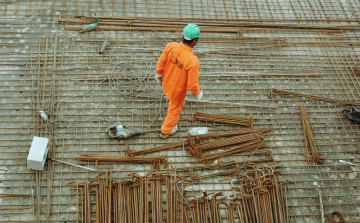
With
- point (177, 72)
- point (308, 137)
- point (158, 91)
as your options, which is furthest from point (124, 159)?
point (308, 137)

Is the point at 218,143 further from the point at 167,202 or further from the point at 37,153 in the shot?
the point at 37,153

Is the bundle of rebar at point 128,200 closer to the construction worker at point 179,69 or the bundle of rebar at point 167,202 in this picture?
the bundle of rebar at point 167,202

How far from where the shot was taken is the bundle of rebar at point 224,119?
16.1 feet

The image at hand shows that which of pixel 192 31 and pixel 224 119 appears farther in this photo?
pixel 224 119

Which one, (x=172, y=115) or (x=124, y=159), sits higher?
(x=172, y=115)

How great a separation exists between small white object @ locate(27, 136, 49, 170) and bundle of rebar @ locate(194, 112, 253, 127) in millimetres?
2277

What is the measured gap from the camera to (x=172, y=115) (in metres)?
4.39

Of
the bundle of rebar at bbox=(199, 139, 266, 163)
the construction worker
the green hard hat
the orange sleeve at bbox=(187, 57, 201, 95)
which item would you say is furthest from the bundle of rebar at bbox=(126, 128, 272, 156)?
the green hard hat

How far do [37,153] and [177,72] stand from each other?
216 cm

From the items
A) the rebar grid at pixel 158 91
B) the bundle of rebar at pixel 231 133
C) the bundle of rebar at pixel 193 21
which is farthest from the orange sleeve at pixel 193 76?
the bundle of rebar at pixel 193 21

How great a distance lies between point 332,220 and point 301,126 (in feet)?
5.01

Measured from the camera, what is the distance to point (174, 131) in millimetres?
4699

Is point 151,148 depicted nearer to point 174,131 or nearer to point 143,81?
point 174,131

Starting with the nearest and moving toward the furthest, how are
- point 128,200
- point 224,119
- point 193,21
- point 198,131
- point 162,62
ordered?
point 128,200
point 162,62
point 198,131
point 224,119
point 193,21
